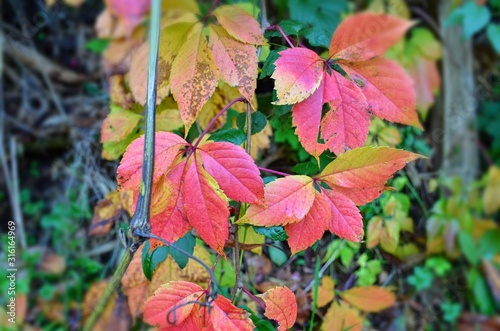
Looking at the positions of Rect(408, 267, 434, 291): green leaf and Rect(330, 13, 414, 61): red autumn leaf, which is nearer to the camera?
Rect(330, 13, 414, 61): red autumn leaf

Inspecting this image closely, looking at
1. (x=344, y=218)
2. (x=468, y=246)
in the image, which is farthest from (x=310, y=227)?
(x=468, y=246)

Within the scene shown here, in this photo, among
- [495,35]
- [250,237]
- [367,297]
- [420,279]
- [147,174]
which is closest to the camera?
[147,174]

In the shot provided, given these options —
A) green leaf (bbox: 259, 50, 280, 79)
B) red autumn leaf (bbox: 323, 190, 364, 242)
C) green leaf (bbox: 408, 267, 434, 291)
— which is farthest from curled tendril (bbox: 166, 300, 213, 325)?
green leaf (bbox: 408, 267, 434, 291)

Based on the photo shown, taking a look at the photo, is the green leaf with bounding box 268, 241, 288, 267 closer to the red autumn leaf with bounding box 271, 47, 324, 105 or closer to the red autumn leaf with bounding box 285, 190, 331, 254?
the red autumn leaf with bounding box 285, 190, 331, 254

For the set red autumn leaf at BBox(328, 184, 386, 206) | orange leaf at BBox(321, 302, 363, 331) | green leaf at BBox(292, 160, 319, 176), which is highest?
green leaf at BBox(292, 160, 319, 176)

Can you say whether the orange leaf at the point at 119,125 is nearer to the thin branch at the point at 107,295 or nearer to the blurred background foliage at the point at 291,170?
the blurred background foliage at the point at 291,170

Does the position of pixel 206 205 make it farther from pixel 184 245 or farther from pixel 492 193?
pixel 492 193

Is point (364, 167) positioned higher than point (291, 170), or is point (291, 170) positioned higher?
point (364, 167)

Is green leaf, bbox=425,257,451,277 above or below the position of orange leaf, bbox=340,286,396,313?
below
